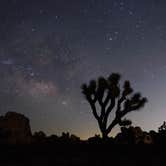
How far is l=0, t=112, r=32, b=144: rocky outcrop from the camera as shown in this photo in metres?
20.8

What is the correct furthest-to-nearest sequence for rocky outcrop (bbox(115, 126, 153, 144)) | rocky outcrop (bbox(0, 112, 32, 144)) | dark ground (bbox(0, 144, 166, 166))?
rocky outcrop (bbox(0, 112, 32, 144))
rocky outcrop (bbox(115, 126, 153, 144))
dark ground (bbox(0, 144, 166, 166))

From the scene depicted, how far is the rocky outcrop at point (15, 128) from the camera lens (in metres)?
20.8

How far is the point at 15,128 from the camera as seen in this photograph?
22578 mm

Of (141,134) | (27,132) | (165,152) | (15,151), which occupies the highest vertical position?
(27,132)

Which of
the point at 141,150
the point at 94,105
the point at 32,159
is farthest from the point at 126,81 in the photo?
the point at 32,159

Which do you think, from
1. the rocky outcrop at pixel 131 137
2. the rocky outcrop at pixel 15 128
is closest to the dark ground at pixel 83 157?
the rocky outcrop at pixel 131 137

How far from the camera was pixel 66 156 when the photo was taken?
950cm

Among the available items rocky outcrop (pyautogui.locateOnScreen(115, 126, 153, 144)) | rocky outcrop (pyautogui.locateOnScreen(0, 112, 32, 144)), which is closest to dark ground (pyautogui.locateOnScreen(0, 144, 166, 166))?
rocky outcrop (pyautogui.locateOnScreen(115, 126, 153, 144))

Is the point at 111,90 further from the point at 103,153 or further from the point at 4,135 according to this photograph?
the point at 103,153

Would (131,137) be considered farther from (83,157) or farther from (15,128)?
(83,157)

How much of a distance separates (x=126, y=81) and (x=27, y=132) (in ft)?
28.5

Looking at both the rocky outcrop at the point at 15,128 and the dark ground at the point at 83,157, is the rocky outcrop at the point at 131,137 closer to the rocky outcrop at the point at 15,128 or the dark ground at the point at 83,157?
the rocky outcrop at the point at 15,128

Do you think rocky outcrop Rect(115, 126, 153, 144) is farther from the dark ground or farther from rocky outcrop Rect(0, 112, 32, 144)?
the dark ground

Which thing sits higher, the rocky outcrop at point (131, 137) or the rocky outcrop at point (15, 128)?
the rocky outcrop at point (15, 128)
